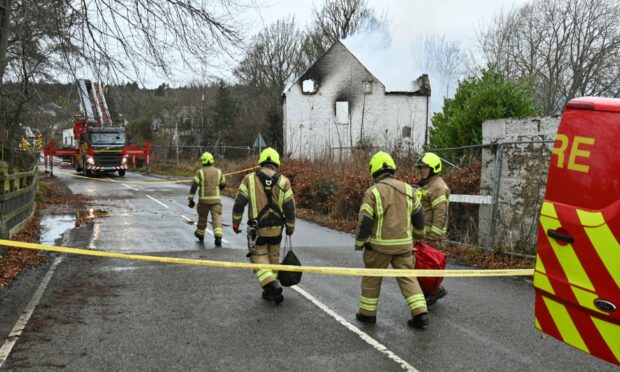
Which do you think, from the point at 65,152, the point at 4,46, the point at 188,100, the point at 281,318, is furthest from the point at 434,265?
the point at 188,100

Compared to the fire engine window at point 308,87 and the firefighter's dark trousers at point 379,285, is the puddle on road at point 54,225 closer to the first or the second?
the firefighter's dark trousers at point 379,285

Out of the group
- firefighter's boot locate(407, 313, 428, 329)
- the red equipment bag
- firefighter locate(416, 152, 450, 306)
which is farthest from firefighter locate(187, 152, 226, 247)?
firefighter's boot locate(407, 313, 428, 329)

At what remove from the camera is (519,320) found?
549 centimetres

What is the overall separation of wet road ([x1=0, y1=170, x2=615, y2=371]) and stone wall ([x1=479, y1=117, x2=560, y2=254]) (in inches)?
57.0

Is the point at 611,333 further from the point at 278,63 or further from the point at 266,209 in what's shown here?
the point at 278,63

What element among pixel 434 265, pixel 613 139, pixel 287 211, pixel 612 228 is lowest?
pixel 434 265

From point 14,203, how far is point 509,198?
9.19 metres

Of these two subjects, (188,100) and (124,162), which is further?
(188,100)

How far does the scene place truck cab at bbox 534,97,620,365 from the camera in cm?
280

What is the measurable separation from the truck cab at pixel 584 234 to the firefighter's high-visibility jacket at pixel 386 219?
6.29 feet

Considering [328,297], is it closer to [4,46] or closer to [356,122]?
[4,46]

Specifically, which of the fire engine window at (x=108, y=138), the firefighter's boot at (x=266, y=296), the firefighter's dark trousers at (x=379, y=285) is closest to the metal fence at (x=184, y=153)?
the fire engine window at (x=108, y=138)

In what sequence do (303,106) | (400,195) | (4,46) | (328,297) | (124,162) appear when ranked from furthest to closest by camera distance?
(303,106) → (124,162) → (4,46) → (328,297) → (400,195)

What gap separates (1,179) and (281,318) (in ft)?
19.1
